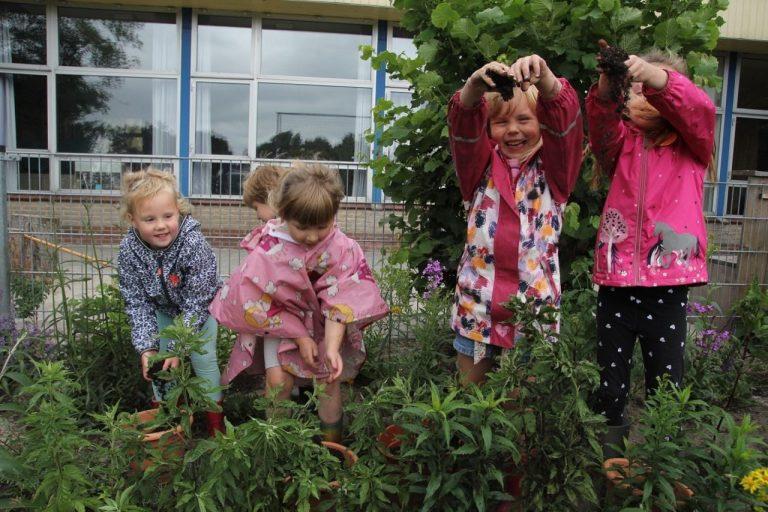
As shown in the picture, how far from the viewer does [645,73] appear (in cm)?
183

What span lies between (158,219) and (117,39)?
29.8 feet

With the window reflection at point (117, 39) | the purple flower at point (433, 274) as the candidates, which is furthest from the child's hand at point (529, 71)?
the window reflection at point (117, 39)

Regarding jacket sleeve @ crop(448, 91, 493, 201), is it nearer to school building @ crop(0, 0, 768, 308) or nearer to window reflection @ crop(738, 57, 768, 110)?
school building @ crop(0, 0, 768, 308)

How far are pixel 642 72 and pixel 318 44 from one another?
9512mm

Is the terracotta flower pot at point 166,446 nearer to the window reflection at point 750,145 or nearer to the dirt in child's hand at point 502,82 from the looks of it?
the dirt in child's hand at point 502,82

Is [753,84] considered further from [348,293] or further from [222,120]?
[348,293]

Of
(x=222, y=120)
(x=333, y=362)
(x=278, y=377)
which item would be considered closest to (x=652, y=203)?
(x=333, y=362)

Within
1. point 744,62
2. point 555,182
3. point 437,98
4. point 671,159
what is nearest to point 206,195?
point 437,98

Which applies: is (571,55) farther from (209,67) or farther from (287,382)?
(209,67)

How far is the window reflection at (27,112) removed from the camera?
396 inches

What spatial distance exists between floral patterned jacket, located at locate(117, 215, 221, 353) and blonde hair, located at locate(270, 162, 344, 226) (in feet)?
1.86

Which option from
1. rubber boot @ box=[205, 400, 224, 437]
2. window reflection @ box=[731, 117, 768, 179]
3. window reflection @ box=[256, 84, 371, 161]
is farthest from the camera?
window reflection @ box=[731, 117, 768, 179]

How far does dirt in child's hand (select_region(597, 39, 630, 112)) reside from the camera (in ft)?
5.76

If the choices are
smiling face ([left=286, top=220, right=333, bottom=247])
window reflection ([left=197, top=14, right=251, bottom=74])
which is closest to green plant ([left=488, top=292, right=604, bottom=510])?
smiling face ([left=286, top=220, right=333, bottom=247])
